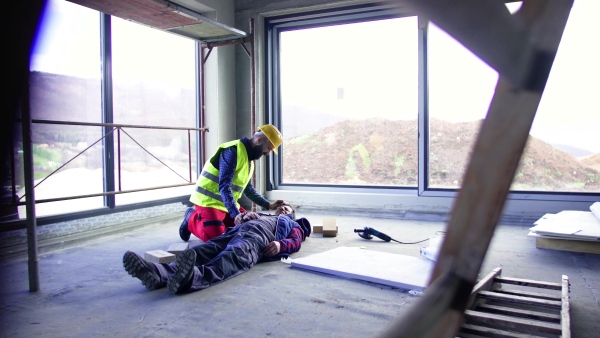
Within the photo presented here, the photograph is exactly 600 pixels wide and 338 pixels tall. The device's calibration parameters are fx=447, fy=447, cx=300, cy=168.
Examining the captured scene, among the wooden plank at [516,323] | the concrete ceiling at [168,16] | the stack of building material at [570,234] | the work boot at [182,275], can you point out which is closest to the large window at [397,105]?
the stack of building material at [570,234]

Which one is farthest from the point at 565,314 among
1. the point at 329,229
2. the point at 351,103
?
the point at 351,103

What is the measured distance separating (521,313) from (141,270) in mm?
2338

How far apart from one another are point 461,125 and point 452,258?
5933 millimetres

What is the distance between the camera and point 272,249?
12.3 ft

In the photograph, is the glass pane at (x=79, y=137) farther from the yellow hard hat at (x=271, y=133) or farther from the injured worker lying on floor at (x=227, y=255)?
the yellow hard hat at (x=271, y=133)

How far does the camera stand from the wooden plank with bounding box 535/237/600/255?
3791 mm

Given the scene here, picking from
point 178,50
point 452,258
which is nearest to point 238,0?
point 178,50

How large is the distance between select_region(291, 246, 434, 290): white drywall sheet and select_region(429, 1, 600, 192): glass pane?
2176mm

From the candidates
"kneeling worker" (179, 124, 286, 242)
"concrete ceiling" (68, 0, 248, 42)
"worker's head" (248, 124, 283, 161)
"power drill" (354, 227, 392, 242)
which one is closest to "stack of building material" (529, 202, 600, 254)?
"power drill" (354, 227, 392, 242)

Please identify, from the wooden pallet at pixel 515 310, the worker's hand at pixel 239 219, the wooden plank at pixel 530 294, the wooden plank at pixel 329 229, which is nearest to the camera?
the wooden pallet at pixel 515 310

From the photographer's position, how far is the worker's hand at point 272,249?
3.74 metres

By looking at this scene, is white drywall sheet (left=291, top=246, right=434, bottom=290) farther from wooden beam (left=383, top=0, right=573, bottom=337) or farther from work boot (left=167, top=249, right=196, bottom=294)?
wooden beam (left=383, top=0, right=573, bottom=337)

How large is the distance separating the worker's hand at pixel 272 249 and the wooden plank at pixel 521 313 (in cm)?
171

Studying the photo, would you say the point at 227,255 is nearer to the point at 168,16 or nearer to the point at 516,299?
the point at 516,299
